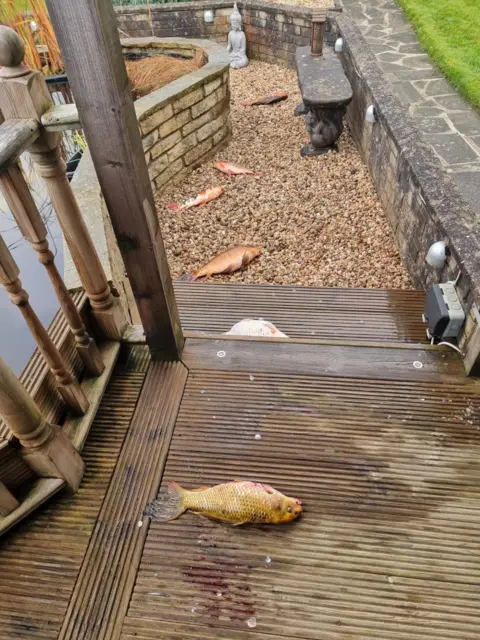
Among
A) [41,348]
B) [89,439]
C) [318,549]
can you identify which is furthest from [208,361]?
[318,549]

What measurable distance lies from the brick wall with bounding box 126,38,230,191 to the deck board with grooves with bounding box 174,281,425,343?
7.27 ft

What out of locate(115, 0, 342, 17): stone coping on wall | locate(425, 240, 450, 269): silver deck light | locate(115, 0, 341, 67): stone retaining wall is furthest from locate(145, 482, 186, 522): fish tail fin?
locate(115, 0, 342, 17): stone coping on wall

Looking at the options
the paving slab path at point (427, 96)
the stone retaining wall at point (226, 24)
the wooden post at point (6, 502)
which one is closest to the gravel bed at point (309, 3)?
the stone retaining wall at point (226, 24)

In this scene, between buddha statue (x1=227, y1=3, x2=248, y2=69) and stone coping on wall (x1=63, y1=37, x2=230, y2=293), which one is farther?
buddha statue (x1=227, y1=3, x2=248, y2=69)

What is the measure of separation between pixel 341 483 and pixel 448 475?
47 cm

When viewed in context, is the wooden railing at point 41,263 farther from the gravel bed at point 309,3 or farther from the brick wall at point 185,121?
the gravel bed at point 309,3

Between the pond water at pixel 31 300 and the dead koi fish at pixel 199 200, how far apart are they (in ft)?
5.37

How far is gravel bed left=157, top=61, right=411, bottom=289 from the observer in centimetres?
424

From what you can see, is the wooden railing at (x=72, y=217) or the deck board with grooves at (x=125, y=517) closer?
the wooden railing at (x=72, y=217)

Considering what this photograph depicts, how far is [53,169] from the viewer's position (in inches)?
74.8

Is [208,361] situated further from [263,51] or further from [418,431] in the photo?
[263,51]

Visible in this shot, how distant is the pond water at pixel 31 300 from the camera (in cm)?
263

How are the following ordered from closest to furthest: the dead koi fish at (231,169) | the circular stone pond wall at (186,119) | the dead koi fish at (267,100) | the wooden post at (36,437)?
the wooden post at (36,437) < the circular stone pond wall at (186,119) < the dead koi fish at (231,169) < the dead koi fish at (267,100)

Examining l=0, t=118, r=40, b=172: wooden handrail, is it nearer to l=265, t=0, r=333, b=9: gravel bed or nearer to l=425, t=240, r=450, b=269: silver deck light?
l=425, t=240, r=450, b=269: silver deck light
